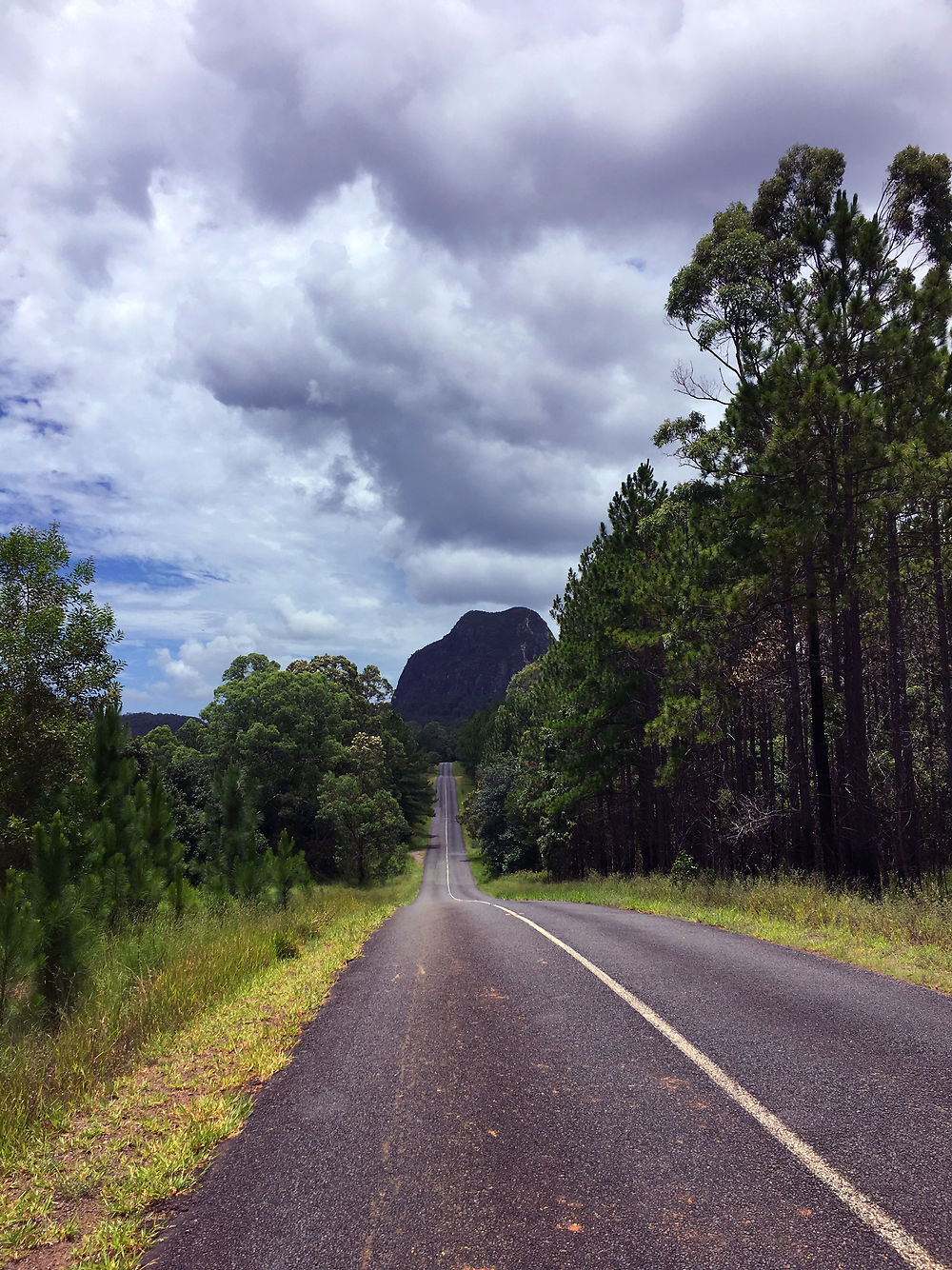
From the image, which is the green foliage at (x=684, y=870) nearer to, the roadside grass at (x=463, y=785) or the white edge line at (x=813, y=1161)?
the white edge line at (x=813, y=1161)

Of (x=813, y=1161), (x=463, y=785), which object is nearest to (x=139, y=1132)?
(x=813, y=1161)

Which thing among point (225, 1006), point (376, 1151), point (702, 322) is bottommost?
point (225, 1006)

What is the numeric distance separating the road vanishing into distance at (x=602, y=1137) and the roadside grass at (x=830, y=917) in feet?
4.99

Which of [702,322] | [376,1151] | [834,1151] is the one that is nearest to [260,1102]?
[376,1151]

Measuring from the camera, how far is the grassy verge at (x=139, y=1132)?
3320 millimetres

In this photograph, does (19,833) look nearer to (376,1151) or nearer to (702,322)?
(376,1151)

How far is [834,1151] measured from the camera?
11.8 feet

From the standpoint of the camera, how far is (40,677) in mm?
19516

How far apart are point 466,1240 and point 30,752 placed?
66.0ft


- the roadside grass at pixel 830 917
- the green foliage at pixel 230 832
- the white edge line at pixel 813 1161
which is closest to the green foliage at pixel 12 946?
the white edge line at pixel 813 1161

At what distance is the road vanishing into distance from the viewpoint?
2998mm

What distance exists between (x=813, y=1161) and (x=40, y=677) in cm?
2159

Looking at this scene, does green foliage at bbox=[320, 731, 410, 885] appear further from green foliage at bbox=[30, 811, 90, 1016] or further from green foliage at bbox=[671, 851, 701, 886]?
green foliage at bbox=[30, 811, 90, 1016]

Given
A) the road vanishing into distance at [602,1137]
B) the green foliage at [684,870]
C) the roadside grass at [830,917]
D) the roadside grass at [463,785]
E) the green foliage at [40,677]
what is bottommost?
the roadside grass at [463,785]
